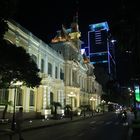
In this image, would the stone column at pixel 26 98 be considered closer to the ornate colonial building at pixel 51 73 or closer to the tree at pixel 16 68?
the ornate colonial building at pixel 51 73

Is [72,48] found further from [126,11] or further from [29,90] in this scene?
[126,11]

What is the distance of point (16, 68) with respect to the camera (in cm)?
2664

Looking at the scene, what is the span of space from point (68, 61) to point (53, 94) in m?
11.5

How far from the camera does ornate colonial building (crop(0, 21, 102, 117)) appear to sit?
38750 millimetres

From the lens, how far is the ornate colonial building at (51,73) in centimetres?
3875

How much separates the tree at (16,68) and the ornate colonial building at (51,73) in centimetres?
667

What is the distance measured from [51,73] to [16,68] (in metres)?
26.7

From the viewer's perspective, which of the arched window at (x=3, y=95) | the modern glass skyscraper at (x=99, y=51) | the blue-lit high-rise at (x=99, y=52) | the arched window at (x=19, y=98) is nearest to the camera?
the arched window at (x=3, y=95)

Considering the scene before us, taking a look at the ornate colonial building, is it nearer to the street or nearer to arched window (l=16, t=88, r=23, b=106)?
arched window (l=16, t=88, r=23, b=106)

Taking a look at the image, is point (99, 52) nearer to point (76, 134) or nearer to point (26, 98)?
point (26, 98)

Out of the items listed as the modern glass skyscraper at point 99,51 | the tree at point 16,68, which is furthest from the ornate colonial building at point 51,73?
the modern glass skyscraper at point 99,51

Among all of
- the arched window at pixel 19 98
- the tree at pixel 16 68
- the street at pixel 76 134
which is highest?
the tree at pixel 16 68

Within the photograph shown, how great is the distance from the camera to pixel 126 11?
9.84 meters

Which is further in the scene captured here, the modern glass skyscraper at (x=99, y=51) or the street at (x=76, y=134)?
the modern glass skyscraper at (x=99, y=51)
